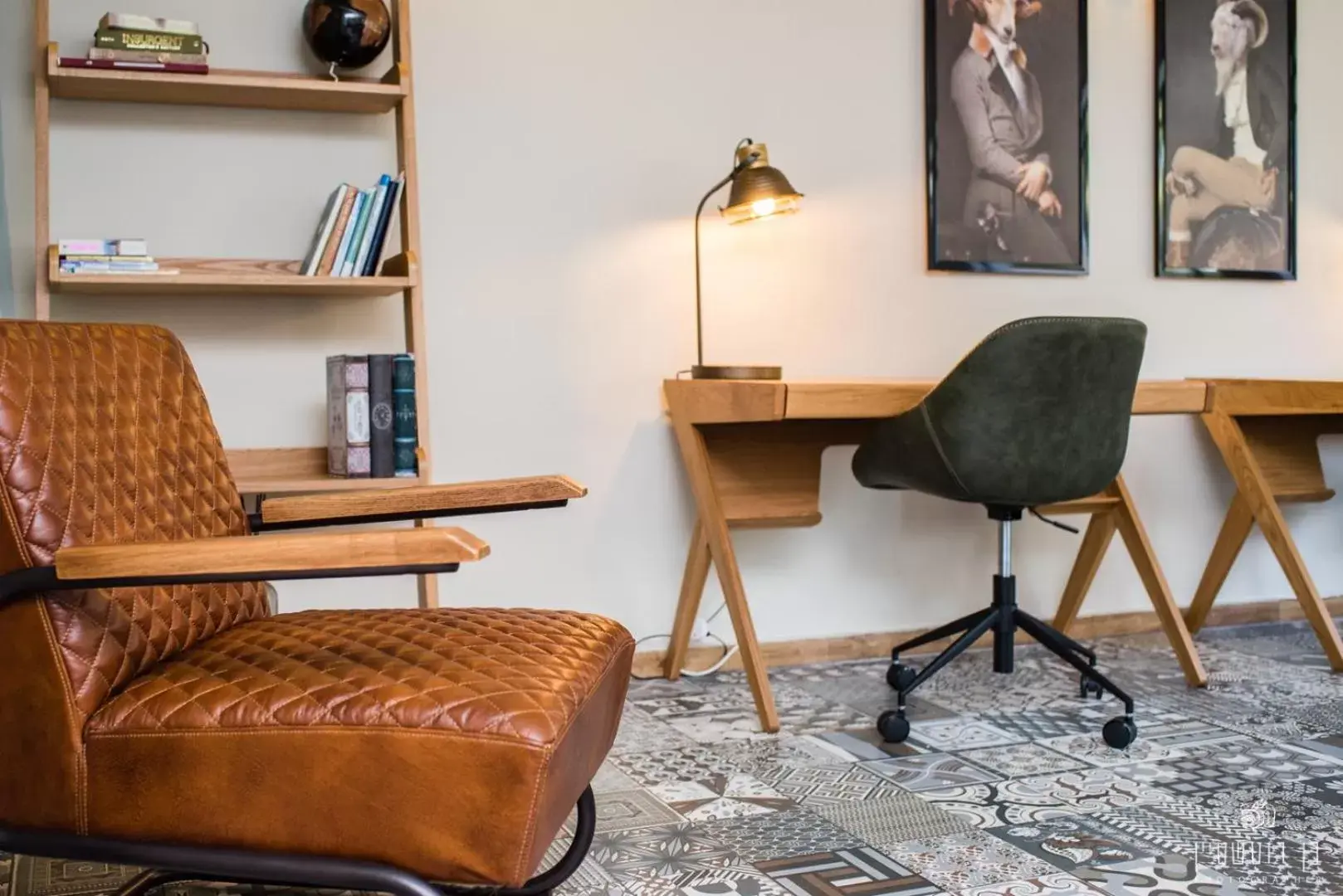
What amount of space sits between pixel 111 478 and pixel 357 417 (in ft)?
3.80

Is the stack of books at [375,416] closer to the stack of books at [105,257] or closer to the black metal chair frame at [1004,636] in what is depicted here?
the stack of books at [105,257]

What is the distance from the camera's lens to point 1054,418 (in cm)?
268

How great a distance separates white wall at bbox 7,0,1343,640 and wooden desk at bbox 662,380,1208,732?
0.52ft

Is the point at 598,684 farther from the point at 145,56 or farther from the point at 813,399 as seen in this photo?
the point at 145,56

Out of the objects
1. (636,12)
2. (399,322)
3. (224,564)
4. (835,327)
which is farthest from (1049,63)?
(224,564)

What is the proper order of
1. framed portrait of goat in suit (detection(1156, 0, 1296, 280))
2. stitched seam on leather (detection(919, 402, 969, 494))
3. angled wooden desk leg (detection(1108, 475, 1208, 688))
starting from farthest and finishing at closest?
framed portrait of goat in suit (detection(1156, 0, 1296, 280)) → angled wooden desk leg (detection(1108, 475, 1208, 688)) → stitched seam on leather (detection(919, 402, 969, 494))

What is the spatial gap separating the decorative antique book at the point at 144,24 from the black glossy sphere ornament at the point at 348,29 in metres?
0.26

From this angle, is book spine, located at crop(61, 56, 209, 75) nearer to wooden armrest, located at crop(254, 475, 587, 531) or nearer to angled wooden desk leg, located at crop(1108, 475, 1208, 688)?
wooden armrest, located at crop(254, 475, 587, 531)

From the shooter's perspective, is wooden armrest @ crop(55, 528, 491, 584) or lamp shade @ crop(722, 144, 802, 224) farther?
lamp shade @ crop(722, 144, 802, 224)

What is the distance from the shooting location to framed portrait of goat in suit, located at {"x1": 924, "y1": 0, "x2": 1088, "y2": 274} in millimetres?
3605

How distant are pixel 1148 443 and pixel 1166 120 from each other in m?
0.98

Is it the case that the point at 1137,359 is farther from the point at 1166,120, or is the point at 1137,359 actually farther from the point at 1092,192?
the point at 1166,120

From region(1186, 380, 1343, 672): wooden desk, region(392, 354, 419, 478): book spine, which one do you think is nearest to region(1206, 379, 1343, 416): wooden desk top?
region(1186, 380, 1343, 672): wooden desk

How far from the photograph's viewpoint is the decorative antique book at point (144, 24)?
2.64 metres
